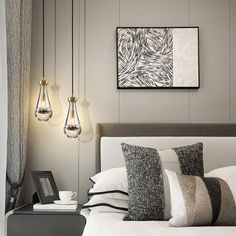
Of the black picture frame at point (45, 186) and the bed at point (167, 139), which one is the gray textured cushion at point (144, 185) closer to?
the bed at point (167, 139)

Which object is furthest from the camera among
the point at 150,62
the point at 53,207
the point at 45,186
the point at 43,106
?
the point at 150,62

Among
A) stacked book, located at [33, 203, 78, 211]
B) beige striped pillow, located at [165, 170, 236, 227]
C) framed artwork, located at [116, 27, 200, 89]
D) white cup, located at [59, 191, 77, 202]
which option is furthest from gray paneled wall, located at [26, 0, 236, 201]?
beige striped pillow, located at [165, 170, 236, 227]

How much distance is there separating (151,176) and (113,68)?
1.27m

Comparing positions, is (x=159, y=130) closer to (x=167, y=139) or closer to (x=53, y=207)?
(x=167, y=139)

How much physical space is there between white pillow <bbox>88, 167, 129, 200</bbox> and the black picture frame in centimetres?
45

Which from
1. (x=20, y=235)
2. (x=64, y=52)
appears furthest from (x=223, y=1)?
(x=20, y=235)

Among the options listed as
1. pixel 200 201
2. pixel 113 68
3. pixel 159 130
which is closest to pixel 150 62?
pixel 113 68

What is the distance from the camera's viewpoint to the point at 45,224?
10.6 feet

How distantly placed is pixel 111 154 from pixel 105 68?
67 cm

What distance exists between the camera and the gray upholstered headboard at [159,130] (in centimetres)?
379

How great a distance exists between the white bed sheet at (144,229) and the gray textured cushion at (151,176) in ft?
0.42

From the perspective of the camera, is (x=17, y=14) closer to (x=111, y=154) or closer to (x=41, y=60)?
(x=41, y=60)

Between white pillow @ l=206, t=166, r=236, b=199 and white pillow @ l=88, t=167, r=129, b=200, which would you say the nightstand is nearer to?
white pillow @ l=88, t=167, r=129, b=200

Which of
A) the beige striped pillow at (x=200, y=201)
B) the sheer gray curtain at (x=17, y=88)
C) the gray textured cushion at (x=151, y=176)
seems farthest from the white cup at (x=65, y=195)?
the beige striped pillow at (x=200, y=201)
